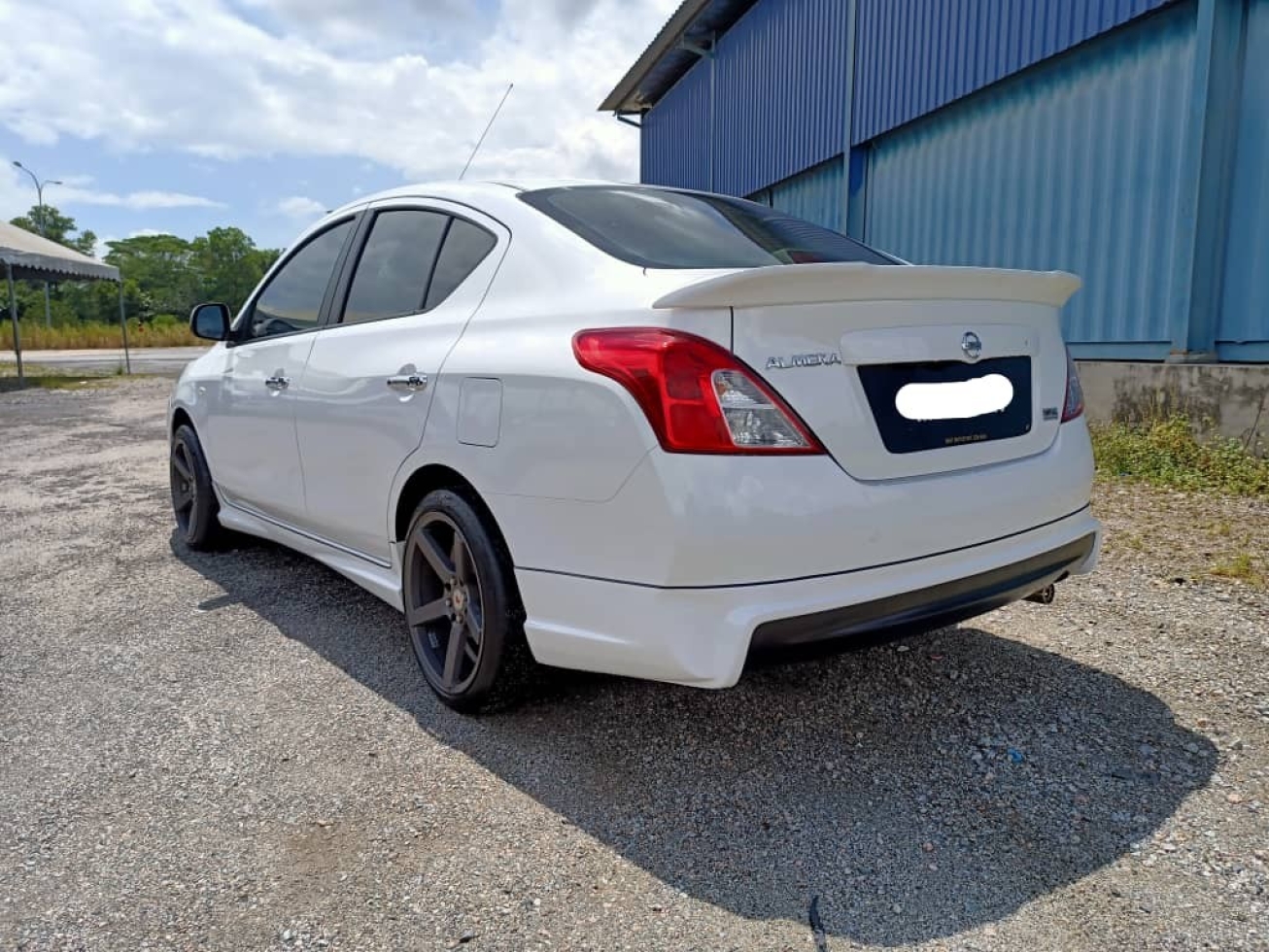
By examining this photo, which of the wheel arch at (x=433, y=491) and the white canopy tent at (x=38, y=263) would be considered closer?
the wheel arch at (x=433, y=491)

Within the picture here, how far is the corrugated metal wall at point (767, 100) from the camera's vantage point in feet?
36.0

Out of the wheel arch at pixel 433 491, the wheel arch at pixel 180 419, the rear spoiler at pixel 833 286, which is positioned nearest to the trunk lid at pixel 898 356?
the rear spoiler at pixel 833 286

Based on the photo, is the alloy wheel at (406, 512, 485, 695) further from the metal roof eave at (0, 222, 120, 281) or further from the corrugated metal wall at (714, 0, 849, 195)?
the metal roof eave at (0, 222, 120, 281)

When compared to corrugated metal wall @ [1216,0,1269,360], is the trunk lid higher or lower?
lower

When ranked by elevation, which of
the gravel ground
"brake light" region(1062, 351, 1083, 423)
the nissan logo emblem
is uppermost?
the nissan logo emblem

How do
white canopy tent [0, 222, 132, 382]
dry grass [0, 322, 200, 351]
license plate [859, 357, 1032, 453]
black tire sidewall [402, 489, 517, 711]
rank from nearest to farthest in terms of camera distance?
license plate [859, 357, 1032, 453] → black tire sidewall [402, 489, 517, 711] → white canopy tent [0, 222, 132, 382] → dry grass [0, 322, 200, 351]

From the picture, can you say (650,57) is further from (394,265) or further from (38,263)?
(394,265)

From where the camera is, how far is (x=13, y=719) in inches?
109

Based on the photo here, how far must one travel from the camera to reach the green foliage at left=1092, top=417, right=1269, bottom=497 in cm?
A: 485

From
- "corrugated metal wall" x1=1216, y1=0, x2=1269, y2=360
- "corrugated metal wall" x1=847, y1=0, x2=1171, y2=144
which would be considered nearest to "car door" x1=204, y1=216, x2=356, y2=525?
"corrugated metal wall" x1=1216, y1=0, x2=1269, y2=360

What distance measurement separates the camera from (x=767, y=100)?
12672 mm

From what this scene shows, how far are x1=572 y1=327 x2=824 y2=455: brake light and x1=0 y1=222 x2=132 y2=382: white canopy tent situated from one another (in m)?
18.2

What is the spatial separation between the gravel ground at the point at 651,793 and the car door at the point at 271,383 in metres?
0.61

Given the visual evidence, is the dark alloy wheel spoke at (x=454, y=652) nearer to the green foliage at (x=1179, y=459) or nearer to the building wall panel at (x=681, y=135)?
the green foliage at (x=1179, y=459)
